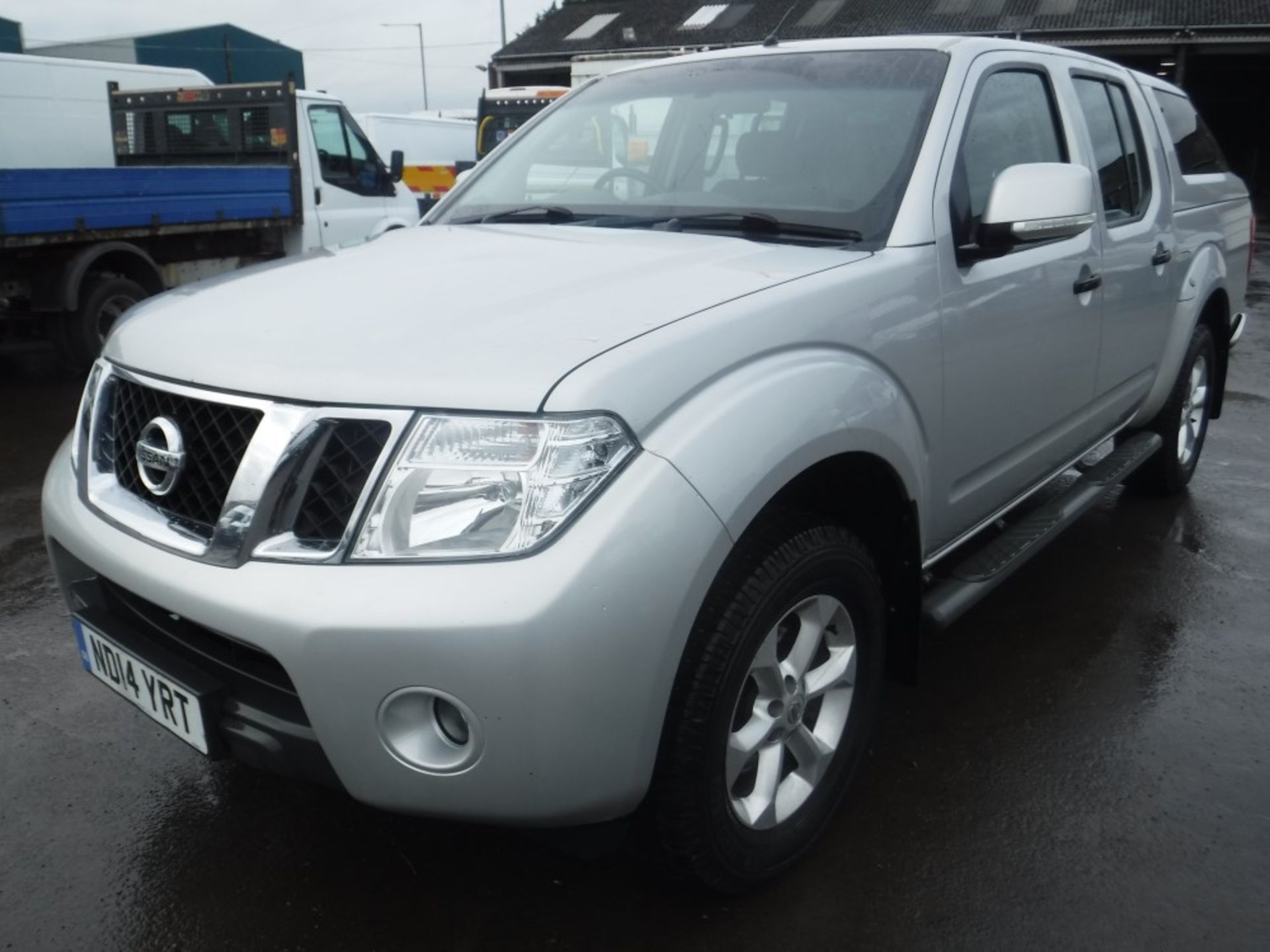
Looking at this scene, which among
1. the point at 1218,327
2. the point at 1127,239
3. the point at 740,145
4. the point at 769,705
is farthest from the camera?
the point at 1218,327

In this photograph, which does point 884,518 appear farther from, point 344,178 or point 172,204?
point 344,178

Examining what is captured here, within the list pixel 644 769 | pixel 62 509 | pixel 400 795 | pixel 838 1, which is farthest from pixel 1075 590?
pixel 838 1

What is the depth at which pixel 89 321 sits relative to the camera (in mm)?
7555

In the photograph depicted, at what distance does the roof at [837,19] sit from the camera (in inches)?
986

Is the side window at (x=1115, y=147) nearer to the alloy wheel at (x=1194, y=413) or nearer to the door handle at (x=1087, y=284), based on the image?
the door handle at (x=1087, y=284)

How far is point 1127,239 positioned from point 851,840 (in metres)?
2.23

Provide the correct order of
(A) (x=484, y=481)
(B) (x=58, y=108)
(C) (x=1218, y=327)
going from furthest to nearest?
(B) (x=58, y=108) → (C) (x=1218, y=327) → (A) (x=484, y=481)

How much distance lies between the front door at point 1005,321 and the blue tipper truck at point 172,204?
5195 millimetres

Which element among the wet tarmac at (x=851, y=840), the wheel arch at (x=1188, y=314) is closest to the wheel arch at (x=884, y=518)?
the wet tarmac at (x=851, y=840)

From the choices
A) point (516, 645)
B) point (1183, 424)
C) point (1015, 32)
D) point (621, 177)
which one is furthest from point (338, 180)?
point (1015, 32)

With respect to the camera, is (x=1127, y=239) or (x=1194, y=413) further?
(x=1194, y=413)

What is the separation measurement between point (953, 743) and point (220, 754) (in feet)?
6.03

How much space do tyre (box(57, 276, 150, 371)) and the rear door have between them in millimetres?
6328

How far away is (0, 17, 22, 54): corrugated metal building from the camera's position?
29.3 meters
